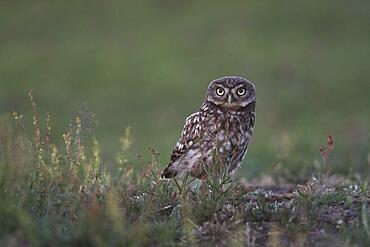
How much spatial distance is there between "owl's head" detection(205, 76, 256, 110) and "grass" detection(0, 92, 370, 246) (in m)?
1.01

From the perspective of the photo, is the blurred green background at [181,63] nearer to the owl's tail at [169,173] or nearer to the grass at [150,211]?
the owl's tail at [169,173]

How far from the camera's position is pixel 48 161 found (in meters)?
6.17

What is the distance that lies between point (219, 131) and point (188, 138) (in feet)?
1.00

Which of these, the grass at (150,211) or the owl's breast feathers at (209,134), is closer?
the grass at (150,211)

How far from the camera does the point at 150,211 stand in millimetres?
5285

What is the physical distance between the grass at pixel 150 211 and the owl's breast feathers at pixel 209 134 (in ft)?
2.33

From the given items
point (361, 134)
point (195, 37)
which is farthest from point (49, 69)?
point (361, 134)

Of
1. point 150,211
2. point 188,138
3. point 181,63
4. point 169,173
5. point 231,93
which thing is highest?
point 181,63

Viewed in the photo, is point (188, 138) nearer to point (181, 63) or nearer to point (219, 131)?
point (219, 131)

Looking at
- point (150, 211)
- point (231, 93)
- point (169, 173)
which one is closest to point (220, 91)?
point (231, 93)

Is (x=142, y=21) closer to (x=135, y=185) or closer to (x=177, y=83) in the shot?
(x=177, y=83)

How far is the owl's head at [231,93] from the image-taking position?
22.9ft

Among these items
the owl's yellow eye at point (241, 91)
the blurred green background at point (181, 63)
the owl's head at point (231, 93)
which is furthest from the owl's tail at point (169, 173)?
the blurred green background at point (181, 63)

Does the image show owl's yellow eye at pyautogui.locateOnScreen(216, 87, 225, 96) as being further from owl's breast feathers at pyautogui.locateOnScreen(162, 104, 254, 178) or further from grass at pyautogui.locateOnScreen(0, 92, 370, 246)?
grass at pyautogui.locateOnScreen(0, 92, 370, 246)
